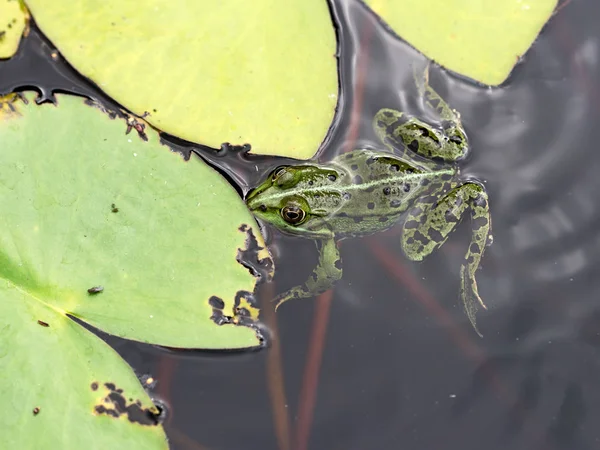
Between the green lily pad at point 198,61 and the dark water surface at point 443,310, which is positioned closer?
the green lily pad at point 198,61

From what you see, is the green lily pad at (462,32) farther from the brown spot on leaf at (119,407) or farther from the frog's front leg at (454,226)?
the brown spot on leaf at (119,407)

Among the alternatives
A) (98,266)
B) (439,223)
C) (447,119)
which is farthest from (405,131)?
(98,266)

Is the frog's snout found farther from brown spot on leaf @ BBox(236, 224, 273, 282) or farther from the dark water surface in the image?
brown spot on leaf @ BBox(236, 224, 273, 282)

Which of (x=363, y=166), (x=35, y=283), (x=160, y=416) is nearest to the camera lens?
(x=35, y=283)

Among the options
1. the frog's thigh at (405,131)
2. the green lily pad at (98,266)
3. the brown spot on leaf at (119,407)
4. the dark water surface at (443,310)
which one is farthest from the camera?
the frog's thigh at (405,131)

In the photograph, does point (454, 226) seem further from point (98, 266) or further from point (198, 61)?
point (98, 266)

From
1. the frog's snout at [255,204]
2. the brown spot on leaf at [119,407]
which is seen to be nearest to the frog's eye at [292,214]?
the frog's snout at [255,204]

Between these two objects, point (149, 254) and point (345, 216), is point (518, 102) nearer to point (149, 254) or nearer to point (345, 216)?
point (345, 216)

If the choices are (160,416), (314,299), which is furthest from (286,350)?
(160,416)
